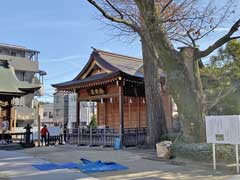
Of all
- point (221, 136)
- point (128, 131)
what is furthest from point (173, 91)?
point (128, 131)

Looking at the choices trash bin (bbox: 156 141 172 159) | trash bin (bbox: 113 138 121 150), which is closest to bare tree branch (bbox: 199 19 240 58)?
trash bin (bbox: 156 141 172 159)

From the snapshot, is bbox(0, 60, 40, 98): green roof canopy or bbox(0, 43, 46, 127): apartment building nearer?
bbox(0, 60, 40, 98): green roof canopy

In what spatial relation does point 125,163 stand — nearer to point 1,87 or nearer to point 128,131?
point 128,131

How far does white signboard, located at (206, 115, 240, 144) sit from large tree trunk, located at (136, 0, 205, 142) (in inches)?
67.0

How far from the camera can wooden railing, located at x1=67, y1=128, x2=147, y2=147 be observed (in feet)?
51.9

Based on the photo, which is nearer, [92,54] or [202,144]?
Answer: [202,144]

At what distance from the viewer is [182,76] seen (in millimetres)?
10641

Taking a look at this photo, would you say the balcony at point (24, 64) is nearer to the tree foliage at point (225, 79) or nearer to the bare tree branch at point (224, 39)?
the tree foliage at point (225, 79)

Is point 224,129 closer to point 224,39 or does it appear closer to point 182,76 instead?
point 182,76

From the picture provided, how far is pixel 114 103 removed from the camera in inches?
797

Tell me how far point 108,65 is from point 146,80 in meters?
3.69

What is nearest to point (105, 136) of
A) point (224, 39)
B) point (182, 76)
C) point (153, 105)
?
point (153, 105)

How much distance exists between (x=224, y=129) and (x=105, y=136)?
342 inches

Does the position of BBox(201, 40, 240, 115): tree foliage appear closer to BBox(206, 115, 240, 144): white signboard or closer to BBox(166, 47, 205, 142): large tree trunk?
BBox(166, 47, 205, 142): large tree trunk
